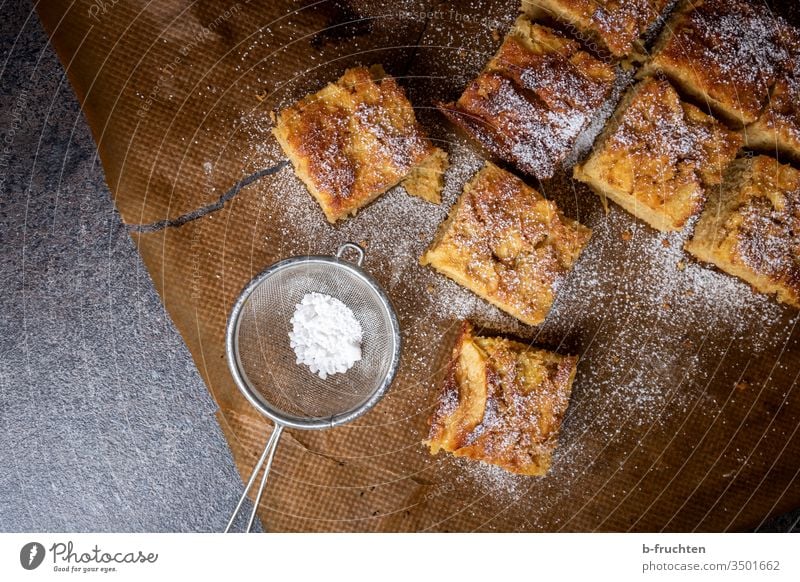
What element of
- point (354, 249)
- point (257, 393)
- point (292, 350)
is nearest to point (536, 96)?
point (354, 249)

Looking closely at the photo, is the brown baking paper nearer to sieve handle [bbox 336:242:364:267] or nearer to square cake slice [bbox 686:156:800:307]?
sieve handle [bbox 336:242:364:267]
